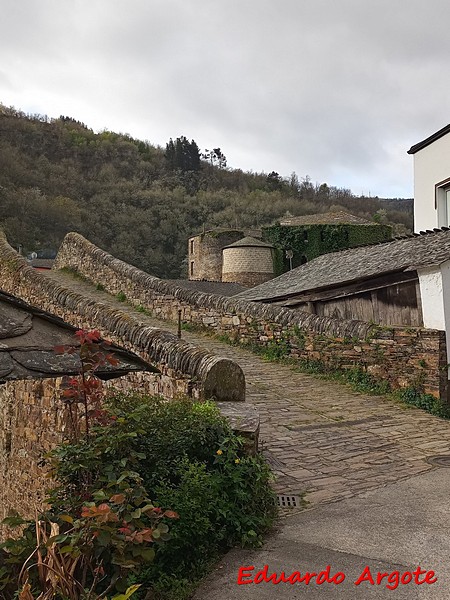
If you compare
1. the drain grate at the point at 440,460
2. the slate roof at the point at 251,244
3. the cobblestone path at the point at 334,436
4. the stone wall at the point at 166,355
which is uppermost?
the slate roof at the point at 251,244

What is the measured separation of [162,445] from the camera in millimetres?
3955

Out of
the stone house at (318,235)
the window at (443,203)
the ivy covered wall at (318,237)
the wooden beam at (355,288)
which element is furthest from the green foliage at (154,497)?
the ivy covered wall at (318,237)

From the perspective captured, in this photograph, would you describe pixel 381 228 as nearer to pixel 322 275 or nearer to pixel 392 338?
pixel 322 275

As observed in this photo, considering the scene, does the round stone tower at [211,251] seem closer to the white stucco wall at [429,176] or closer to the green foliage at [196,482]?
the white stucco wall at [429,176]

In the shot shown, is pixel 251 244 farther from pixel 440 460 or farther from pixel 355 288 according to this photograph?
pixel 440 460

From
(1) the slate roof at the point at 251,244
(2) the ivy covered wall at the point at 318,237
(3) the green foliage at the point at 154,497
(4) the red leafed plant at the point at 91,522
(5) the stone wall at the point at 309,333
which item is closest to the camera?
(4) the red leafed plant at the point at 91,522

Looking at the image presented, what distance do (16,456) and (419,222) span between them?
15.7m

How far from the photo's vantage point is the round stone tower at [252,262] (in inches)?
1435

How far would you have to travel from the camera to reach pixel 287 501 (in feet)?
15.0

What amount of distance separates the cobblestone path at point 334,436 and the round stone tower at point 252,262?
26.1 metres

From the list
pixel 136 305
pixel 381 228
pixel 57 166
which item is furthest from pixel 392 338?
pixel 57 166

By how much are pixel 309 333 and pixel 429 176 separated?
10.7 meters

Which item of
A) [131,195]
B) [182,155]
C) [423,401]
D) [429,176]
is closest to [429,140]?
[429,176]

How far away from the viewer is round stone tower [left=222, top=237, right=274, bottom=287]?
120 feet
